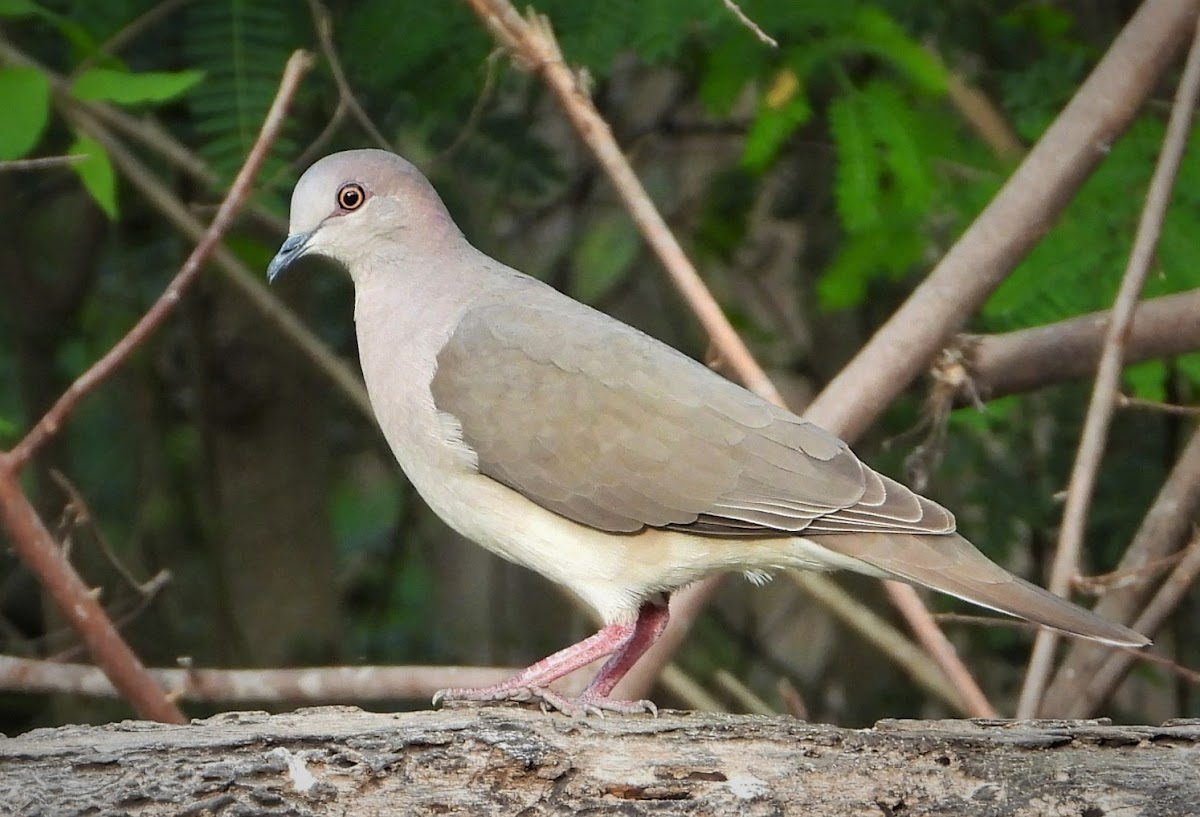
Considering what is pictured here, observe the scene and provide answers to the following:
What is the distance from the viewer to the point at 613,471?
3527mm

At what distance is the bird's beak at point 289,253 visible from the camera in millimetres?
3744

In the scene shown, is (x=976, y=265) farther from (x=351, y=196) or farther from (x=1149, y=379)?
(x=351, y=196)

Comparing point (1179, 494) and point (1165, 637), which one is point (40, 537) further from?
point (1165, 637)

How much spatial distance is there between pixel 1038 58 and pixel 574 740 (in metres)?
3.91

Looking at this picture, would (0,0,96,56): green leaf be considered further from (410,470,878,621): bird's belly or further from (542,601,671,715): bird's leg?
(542,601,671,715): bird's leg

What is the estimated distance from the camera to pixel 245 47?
439 centimetres

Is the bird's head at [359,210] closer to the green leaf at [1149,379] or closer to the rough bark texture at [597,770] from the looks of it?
the rough bark texture at [597,770]

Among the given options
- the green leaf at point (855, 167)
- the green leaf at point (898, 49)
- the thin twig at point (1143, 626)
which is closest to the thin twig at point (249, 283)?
the green leaf at point (855, 167)

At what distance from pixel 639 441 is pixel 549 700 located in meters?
0.68

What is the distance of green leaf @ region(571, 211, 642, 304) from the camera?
6.89 meters

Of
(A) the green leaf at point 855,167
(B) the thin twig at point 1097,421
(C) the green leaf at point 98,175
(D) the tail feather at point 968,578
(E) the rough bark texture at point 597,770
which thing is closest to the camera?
(E) the rough bark texture at point 597,770

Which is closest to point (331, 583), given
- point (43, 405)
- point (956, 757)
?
point (43, 405)

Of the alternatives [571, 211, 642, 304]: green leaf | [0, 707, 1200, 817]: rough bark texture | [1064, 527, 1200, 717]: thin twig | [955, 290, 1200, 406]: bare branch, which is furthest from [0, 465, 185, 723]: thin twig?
[571, 211, 642, 304]: green leaf

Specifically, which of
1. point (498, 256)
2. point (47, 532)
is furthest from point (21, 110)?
point (498, 256)
